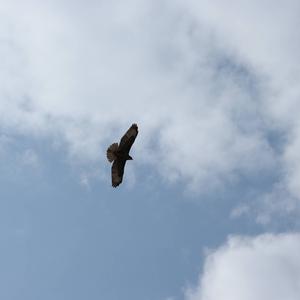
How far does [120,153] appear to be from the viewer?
81.4 metres

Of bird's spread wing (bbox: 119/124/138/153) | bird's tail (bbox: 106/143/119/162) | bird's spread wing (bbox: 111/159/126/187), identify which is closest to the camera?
bird's spread wing (bbox: 119/124/138/153)

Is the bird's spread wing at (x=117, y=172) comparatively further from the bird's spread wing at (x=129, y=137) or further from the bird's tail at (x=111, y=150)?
the bird's spread wing at (x=129, y=137)

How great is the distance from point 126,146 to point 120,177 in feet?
12.7

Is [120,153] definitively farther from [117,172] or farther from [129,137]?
[117,172]

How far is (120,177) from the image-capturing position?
8331cm

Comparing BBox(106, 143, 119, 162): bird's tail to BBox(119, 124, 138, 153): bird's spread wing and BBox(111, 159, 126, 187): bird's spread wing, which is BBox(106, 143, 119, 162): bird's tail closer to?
BBox(119, 124, 138, 153): bird's spread wing

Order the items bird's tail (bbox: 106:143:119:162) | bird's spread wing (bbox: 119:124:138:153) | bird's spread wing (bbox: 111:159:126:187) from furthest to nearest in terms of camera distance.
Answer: bird's spread wing (bbox: 111:159:126:187) → bird's tail (bbox: 106:143:119:162) → bird's spread wing (bbox: 119:124:138:153)

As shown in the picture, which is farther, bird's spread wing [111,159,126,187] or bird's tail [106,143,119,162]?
bird's spread wing [111,159,126,187]

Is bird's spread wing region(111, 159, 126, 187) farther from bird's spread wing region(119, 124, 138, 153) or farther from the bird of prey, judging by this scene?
bird's spread wing region(119, 124, 138, 153)

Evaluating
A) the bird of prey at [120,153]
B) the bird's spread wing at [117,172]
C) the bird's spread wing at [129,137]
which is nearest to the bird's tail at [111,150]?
the bird of prey at [120,153]

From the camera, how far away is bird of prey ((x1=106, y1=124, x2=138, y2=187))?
80.6 meters

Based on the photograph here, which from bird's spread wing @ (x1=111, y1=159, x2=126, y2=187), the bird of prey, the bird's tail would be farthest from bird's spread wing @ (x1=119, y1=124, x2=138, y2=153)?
bird's spread wing @ (x1=111, y1=159, x2=126, y2=187)

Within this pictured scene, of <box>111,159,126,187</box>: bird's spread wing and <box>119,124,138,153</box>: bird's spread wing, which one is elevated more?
<box>119,124,138,153</box>: bird's spread wing

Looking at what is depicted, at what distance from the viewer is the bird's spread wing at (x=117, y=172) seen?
82.5 metres
